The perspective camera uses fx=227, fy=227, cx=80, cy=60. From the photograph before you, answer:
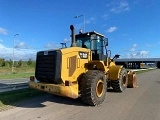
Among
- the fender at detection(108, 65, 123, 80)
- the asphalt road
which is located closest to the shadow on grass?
the asphalt road

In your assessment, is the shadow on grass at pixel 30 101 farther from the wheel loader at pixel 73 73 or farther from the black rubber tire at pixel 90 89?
the wheel loader at pixel 73 73

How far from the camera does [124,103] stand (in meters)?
9.08

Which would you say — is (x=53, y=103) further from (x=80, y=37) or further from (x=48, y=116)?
(x=80, y=37)

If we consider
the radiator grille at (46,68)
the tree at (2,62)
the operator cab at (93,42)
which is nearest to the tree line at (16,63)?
the tree at (2,62)

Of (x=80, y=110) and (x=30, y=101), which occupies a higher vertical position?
(x=30, y=101)

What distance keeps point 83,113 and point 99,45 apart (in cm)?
430

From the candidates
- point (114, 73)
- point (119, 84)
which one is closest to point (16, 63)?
point (119, 84)

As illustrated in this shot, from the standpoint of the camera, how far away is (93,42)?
1055 centimetres

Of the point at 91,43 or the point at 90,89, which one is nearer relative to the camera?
the point at 90,89

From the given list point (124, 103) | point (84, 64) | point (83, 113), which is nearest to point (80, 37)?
point (84, 64)

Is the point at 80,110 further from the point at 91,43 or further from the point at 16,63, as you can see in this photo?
the point at 16,63

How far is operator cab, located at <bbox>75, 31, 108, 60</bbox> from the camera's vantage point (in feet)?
34.0

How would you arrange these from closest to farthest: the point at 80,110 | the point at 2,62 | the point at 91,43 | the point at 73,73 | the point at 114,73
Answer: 1. the point at 80,110
2. the point at 73,73
3. the point at 91,43
4. the point at 114,73
5. the point at 2,62

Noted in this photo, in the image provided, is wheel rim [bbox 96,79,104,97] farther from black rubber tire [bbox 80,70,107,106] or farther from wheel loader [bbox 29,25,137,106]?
black rubber tire [bbox 80,70,107,106]
